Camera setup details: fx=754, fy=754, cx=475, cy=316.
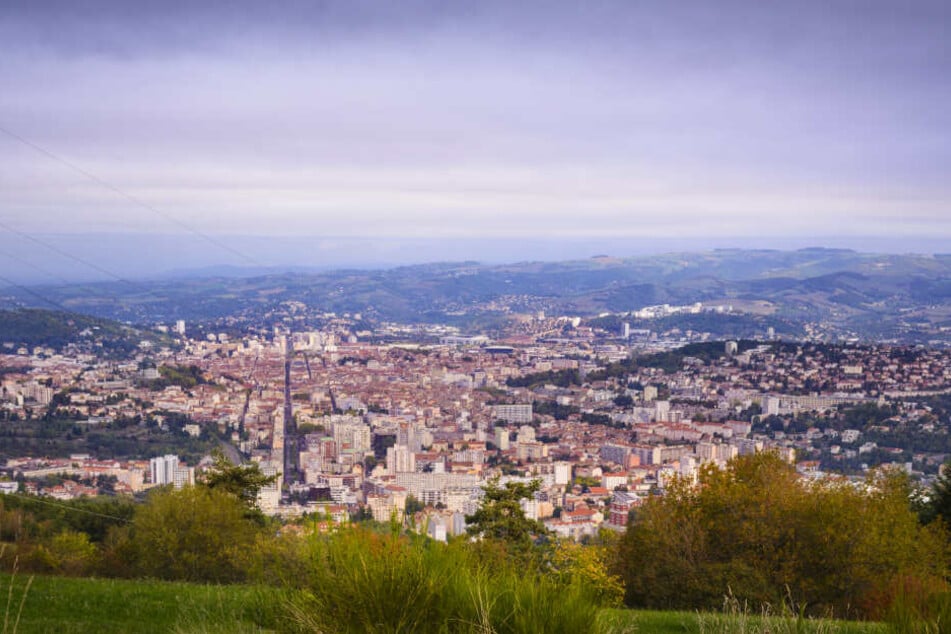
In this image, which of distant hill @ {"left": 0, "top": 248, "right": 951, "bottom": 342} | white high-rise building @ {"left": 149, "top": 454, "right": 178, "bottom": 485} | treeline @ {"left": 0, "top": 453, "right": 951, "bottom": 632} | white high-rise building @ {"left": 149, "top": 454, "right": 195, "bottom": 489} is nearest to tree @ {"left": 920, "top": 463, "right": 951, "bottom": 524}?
treeline @ {"left": 0, "top": 453, "right": 951, "bottom": 632}

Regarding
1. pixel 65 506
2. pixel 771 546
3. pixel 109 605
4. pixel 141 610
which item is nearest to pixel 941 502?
pixel 771 546

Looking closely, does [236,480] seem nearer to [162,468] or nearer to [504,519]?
[504,519]

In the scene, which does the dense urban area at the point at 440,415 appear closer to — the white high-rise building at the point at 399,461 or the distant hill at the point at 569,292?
the white high-rise building at the point at 399,461

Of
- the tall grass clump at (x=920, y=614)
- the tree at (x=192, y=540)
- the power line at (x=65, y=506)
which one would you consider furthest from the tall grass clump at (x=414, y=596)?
the power line at (x=65, y=506)

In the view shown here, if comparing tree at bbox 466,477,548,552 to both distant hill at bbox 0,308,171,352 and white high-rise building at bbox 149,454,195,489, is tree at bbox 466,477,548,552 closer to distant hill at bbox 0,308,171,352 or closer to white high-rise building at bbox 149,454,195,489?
white high-rise building at bbox 149,454,195,489

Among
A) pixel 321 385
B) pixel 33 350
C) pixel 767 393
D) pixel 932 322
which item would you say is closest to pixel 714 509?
pixel 33 350

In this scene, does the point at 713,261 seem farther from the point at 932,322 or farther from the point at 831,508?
the point at 831,508
